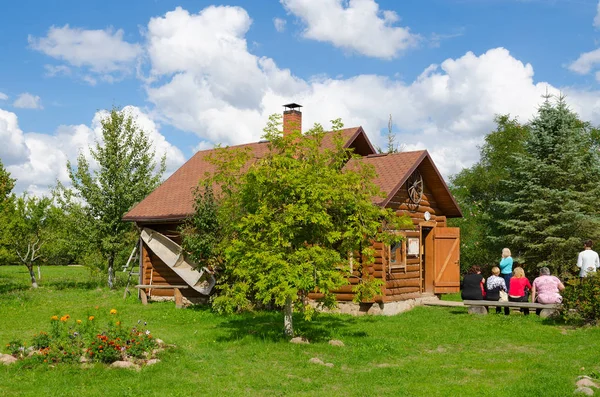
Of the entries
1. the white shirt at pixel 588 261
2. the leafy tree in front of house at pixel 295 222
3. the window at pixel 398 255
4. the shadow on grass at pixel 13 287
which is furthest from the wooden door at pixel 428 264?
the shadow on grass at pixel 13 287

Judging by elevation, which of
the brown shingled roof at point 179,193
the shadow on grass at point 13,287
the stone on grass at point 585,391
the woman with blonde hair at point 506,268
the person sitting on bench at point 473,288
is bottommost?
the shadow on grass at point 13,287

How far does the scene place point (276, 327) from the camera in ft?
46.3

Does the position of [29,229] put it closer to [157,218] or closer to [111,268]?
[111,268]

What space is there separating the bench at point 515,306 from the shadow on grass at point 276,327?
12.0 feet

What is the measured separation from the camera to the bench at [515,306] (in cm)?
1539

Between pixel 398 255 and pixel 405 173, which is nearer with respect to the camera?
pixel 405 173

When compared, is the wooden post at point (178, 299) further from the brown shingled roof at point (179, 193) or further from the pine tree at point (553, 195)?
the pine tree at point (553, 195)

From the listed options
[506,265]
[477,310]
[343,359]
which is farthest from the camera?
[506,265]

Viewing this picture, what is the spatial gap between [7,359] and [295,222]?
18.8ft

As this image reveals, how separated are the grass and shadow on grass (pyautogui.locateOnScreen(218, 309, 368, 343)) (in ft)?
0.09

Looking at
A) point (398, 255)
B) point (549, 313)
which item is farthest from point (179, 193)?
point (549, 313)

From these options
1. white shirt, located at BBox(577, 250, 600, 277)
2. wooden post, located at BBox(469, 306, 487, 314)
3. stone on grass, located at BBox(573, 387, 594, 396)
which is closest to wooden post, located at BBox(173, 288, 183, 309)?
wooden post, located at BBox(469, 306, 487, 314)

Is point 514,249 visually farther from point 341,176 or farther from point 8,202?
point 8,202

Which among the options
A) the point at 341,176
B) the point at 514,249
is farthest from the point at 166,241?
the point at 514,249
